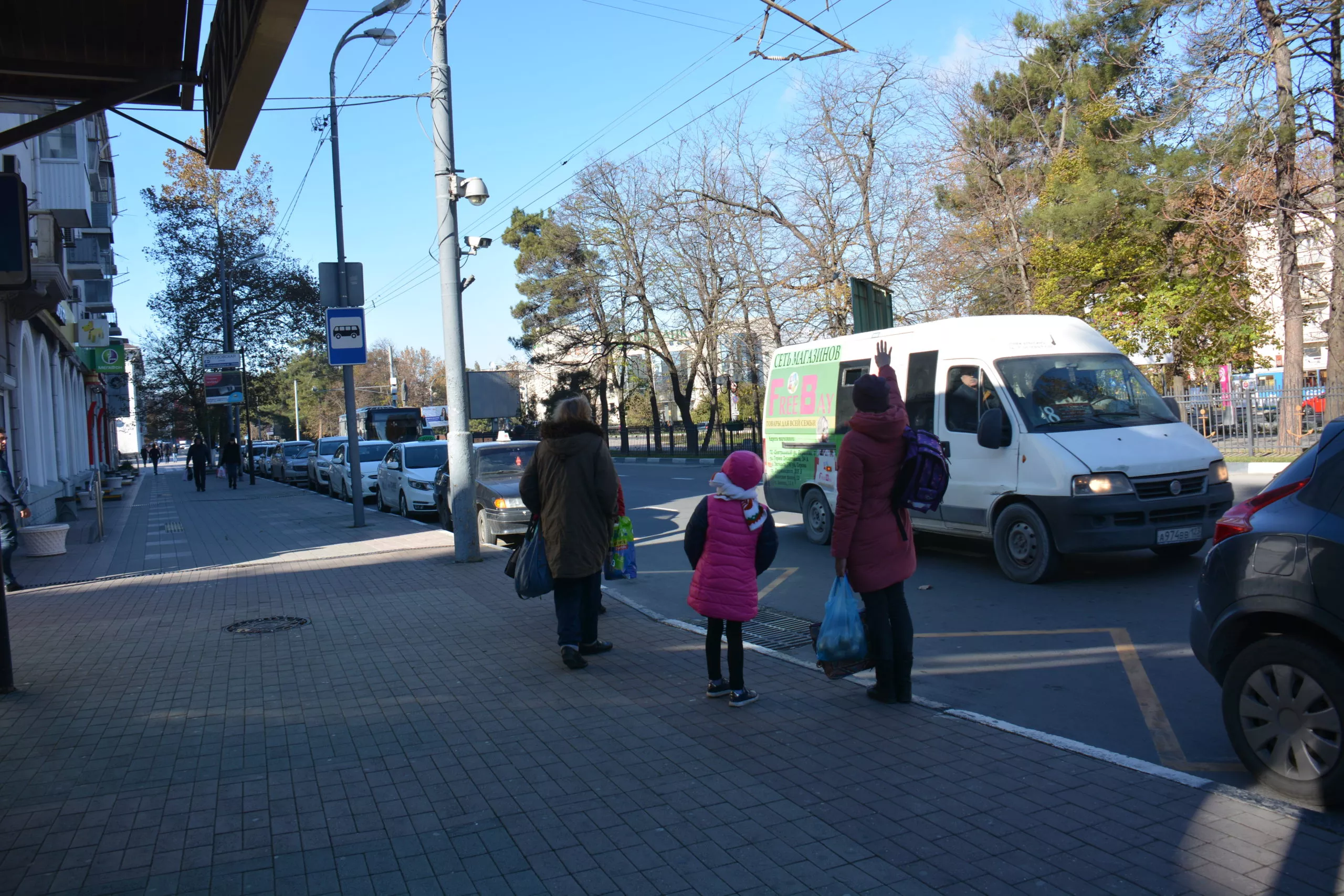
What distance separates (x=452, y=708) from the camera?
5660mm

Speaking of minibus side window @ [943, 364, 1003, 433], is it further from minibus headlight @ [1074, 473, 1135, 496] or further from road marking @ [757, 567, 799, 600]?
road marking @ [757, 567, 799, 600]

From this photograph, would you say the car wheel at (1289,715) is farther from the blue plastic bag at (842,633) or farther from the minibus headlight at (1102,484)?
the minibus headlight at (1102,484)

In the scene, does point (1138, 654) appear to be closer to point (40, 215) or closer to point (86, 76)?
point (86, 76)

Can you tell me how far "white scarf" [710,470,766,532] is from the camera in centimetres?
537

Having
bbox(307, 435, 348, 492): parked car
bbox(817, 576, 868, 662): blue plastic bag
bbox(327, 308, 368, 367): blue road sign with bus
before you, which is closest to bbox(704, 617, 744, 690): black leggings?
bbox(817, 576, 868, 662): blue plastic bag

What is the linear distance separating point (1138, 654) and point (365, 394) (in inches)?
3787

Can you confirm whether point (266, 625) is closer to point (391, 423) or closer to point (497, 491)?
point (497, 491)

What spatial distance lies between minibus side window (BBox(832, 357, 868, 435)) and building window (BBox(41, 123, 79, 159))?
24.3 meters

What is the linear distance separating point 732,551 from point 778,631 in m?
2.37

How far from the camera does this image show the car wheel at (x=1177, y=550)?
8602 millimetres

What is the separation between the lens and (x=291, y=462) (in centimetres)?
3781

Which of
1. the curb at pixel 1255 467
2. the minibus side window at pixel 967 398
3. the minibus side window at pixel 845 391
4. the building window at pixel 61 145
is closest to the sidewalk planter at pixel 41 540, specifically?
the minibus side window at pixel 845 391

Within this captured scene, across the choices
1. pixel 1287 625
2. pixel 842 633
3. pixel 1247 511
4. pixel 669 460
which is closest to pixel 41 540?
pixel 842 633

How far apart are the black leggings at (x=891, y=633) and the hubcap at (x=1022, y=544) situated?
4.01m
